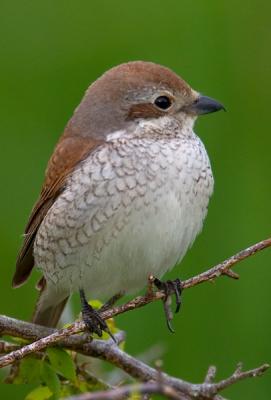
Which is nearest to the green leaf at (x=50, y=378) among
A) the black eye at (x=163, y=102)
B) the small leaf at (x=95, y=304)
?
the small leaf at (x=95, y=304)

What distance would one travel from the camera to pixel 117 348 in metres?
3.92

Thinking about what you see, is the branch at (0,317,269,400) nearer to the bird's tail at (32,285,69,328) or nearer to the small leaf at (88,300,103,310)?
the small leaf at (88,300,103,310)

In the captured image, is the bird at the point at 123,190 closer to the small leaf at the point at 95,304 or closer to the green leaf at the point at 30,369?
the small leaf at the point at 95,304

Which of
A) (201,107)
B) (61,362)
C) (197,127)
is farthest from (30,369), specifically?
(197,127)

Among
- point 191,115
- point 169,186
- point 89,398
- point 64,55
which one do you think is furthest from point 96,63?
point 89,398

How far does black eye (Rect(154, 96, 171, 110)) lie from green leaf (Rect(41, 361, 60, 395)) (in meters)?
1.01

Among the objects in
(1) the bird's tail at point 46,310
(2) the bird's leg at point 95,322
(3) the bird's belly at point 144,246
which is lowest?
(1) the bird's tail at point 46,310

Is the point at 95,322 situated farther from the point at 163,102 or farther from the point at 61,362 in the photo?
the point at 163,102

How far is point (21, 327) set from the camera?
3896 millimetres

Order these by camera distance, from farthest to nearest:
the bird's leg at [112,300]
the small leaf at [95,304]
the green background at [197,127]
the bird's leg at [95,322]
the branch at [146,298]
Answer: the green background at [197,127]
the bird's leg at [112,300]
the small leaf at [95,304]
the bird's leg at [95,322]
the branch at [146,298]

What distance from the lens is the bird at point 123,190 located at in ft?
13.0

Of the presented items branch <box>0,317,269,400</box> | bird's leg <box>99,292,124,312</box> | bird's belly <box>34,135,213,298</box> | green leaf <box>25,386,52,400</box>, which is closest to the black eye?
bird's belly <box>34,135,213,298</box>

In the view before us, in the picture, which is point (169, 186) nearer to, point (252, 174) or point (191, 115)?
point (191, 115)

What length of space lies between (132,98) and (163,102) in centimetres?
11
